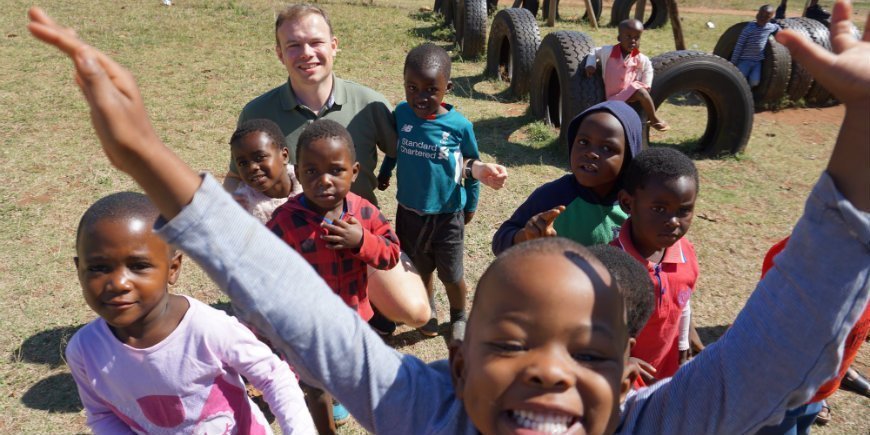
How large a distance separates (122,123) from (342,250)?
6.14ft

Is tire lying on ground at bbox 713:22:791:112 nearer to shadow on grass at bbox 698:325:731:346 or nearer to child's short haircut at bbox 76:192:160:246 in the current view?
shadow on grass at bbox 698:325:731:346

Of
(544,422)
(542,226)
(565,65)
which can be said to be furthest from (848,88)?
(565,65)

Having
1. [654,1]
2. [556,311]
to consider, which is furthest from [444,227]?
[654,1]

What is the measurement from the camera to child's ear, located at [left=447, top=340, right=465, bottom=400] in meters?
1.30

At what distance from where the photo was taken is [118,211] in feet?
6.45

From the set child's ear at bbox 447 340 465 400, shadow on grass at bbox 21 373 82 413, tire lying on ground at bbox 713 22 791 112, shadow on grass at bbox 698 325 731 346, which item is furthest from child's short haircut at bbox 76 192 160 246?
tire lying on ground at bbox 713 22 791 112

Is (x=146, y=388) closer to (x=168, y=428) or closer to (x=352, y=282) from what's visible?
(x=168, y=428)

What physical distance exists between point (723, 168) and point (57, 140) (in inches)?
293

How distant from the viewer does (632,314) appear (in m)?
1.96

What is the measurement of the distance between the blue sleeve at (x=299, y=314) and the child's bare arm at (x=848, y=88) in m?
0.87

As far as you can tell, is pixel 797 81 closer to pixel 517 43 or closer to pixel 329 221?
pixel 517 43

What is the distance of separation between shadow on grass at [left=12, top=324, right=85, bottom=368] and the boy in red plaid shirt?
6.65 feet

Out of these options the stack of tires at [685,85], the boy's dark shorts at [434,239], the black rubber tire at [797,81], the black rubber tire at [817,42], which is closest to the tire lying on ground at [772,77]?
the black rubber tire at [797,81]

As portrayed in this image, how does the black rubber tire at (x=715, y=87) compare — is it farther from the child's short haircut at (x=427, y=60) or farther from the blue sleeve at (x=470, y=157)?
the child's short haircut at (x=427, y=60)
